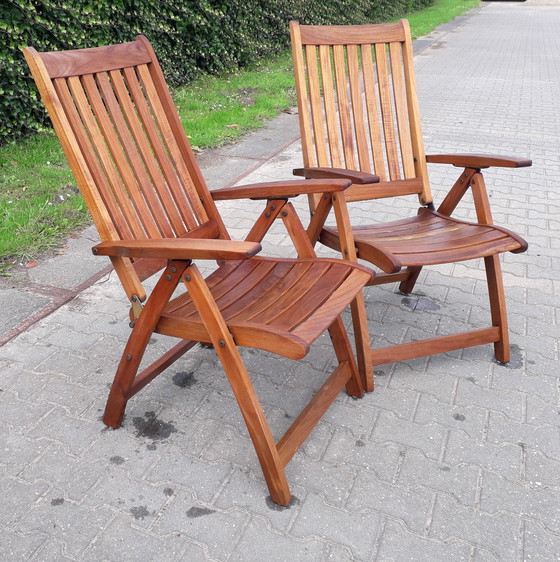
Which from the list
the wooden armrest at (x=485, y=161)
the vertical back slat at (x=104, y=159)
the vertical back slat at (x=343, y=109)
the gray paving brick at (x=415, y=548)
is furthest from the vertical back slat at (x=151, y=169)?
the gray paving brick at (x=415, y=548)

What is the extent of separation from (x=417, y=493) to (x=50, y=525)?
121 centimetres

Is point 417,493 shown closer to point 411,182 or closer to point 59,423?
point 59,423

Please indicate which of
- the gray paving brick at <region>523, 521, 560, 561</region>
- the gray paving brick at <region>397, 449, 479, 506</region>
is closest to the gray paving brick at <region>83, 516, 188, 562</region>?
the gray paving brick at <region>397, 449, 479, 506</region>

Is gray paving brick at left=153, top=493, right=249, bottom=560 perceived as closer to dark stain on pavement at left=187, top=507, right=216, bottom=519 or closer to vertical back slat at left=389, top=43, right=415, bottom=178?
dark stain on pavement at left=187, top=507, right=216, bottom=519

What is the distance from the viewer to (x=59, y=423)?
7.72ft

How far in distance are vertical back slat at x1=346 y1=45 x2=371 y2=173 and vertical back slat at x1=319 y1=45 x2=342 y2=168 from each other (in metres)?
0.11

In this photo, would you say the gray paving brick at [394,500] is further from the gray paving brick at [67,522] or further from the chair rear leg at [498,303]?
the chair rear leg at [498,303]

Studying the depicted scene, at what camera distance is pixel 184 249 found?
6.07ft

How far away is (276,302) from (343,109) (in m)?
1.46

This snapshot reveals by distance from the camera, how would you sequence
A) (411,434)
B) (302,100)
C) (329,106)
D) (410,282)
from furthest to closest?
1. (410,282)
2. (329,106)
3. (302,100)
4. (411,434)

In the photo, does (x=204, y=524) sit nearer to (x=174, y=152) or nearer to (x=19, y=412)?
(x=19, y=412)

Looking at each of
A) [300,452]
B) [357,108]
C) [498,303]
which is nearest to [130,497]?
[300,452]

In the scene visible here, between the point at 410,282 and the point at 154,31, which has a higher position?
the point at 154,31

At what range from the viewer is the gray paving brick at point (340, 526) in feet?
6.08
